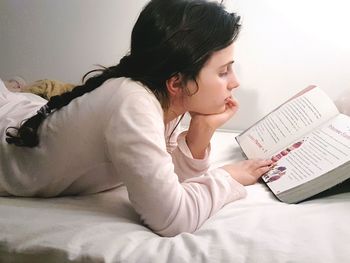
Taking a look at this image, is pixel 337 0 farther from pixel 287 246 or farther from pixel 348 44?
pixel 287 246

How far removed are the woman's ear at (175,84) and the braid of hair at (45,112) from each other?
0.26 feet

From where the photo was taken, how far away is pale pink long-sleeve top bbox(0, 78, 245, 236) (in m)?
0.64

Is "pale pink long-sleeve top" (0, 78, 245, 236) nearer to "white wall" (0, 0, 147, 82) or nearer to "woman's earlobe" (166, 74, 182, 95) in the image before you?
"woman's earlobe" (166, 74, 182, 95)

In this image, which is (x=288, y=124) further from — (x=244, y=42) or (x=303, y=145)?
(x=244, y=42)

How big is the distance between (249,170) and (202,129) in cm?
13

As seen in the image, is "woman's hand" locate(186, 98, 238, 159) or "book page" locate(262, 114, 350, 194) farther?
"woman's hand" locate(186, 98, 238, 159)

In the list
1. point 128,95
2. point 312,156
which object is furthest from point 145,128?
point 312,156

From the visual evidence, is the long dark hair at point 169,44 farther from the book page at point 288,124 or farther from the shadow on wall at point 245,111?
the shadow on wall at point 245,111

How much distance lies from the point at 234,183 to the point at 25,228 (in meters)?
0.34

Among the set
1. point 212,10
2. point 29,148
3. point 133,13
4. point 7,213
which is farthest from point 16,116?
point 133,13

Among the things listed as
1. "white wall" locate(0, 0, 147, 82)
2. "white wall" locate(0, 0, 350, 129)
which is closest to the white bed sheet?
"white wall" locate(0, 0, 350, 129)

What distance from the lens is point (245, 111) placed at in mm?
1345

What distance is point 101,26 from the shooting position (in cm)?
148

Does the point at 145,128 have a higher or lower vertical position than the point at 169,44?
lower
